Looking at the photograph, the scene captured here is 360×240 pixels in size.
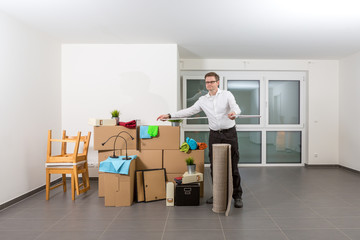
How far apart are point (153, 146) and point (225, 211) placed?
1.25 meters

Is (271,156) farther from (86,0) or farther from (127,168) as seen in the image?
(86,0)

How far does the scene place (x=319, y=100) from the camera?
226 inches

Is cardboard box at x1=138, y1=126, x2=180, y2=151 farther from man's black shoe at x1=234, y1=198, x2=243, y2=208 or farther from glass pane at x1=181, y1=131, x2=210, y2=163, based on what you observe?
glass pane at x1=181, y1=131, x2=210, y2=163

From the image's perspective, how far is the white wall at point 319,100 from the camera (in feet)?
18.8

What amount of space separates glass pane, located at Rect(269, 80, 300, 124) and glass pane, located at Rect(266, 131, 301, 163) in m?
0.29

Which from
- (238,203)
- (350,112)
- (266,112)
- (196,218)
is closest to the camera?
(196,218)

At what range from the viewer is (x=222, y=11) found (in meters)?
3.14

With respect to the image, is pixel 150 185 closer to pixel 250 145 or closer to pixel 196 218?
pixel 196 218

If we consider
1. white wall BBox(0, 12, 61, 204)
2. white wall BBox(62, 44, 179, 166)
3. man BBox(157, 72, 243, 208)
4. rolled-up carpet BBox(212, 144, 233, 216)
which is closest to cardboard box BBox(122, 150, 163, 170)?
man BBox(157, 72, 243, 208)

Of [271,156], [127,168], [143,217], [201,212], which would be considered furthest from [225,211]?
[271,156]

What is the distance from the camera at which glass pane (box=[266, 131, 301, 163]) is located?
589cm

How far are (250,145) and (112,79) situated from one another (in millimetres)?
3286

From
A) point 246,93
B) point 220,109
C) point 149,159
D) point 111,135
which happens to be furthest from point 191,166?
point 246,93

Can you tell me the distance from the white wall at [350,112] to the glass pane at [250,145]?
1718 mm
